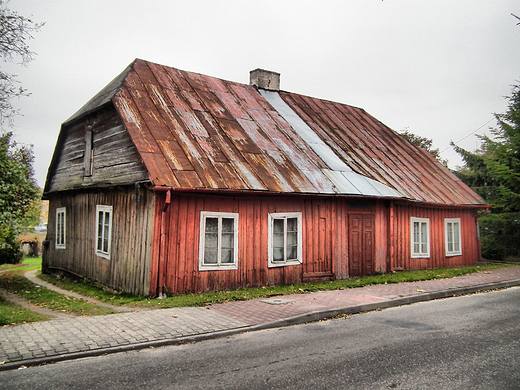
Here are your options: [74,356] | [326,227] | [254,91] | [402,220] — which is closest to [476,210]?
[402,220]

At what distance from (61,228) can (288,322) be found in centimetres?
1163

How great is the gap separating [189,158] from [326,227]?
492 cm

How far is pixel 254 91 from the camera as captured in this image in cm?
1784

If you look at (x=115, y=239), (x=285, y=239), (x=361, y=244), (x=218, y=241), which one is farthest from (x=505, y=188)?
(x=115, y=239)

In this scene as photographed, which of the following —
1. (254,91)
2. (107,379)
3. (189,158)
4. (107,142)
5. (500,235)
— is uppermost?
(254,91)

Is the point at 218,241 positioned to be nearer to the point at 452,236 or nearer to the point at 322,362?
the point at 322,362

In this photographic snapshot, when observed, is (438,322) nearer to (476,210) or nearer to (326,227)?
(326,227)

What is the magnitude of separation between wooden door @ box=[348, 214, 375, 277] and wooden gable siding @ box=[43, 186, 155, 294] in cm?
681

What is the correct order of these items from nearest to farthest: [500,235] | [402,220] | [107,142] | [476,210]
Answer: [107,142]
[402,220]
[476,210]
[500,235]

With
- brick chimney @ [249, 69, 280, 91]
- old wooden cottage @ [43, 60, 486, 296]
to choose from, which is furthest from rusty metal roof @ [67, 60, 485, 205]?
brick chimney @ [249, 69, 280, 91]

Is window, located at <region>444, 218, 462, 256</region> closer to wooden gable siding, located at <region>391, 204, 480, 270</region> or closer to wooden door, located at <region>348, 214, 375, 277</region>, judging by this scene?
wooden gable siding, located at <region>391, 204, 480, 270</region>

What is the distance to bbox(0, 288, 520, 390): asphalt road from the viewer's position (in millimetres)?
4688

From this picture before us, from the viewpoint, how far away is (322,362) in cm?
537

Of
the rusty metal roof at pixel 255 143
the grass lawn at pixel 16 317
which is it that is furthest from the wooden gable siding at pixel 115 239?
the grass lawn at pixel 16 317
